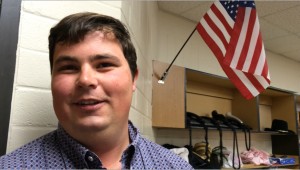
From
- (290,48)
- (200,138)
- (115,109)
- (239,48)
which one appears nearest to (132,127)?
(115,109)

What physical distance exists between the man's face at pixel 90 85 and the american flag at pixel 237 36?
1.03 metres

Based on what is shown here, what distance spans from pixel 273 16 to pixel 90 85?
8.43 ft

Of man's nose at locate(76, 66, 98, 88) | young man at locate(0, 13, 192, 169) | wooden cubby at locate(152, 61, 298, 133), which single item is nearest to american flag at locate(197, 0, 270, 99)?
wooden cubby at locate(152, 61, 298, 133)

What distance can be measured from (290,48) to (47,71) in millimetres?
3591

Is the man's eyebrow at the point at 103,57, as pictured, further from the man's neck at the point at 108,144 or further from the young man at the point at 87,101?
the man's neck at the point at 108,144

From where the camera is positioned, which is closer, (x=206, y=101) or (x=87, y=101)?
(x=87, y=101)

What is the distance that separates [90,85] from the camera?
681mm

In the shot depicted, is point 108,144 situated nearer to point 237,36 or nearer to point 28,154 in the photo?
point 28,154


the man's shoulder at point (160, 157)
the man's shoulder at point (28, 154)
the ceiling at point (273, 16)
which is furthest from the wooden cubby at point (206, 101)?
the man's shoulder at point (28, 154)

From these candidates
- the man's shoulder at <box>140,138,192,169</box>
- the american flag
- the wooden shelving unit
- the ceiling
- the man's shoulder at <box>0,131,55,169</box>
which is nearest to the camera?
the man's shoulder at <box>0,131,55,169</box>

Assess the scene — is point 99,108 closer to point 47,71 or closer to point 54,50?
point 54,50

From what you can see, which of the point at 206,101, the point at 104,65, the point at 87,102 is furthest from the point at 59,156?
the point at 206,101

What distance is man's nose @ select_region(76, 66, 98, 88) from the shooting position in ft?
2.21

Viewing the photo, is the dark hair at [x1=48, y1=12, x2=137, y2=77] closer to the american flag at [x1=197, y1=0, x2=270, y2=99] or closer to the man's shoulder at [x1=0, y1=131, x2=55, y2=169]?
the man's shoulder at [x1=0, y1=131, x2=55, y2=169]
